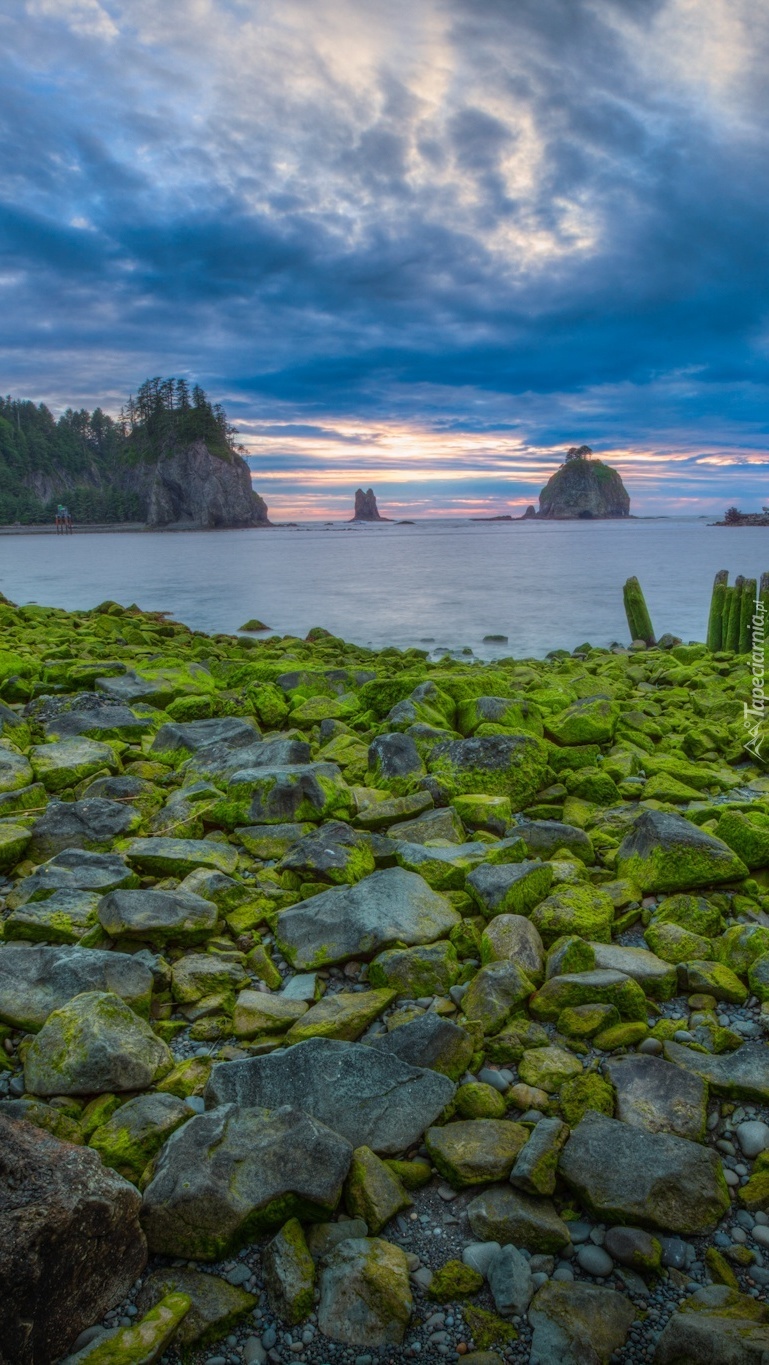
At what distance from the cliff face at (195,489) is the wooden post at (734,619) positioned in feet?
328

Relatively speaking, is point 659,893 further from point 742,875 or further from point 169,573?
point 169,573

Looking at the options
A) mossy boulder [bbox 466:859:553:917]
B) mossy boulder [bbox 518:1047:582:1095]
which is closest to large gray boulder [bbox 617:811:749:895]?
mossy boulder [bbox 466:859:553:917]

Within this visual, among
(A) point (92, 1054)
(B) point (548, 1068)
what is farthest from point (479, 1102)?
(A) point (92, 1054)

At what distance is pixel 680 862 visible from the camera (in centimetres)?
415

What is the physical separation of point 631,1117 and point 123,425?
13980 centimetres

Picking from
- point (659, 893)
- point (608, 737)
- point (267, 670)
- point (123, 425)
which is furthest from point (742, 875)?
point (123, 425)

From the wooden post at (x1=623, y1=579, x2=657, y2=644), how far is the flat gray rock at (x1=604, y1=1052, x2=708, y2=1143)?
1615 cm

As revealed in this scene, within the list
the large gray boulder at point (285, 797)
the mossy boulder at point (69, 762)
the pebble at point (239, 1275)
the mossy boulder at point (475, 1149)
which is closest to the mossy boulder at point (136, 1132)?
the pebble at point (239, 1275)

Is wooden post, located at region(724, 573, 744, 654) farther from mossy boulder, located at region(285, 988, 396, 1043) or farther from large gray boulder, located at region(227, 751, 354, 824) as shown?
mossy boulder, located at region(285, 988, 396, 1043)

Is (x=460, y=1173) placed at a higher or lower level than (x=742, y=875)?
lower

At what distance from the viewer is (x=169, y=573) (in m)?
40.5

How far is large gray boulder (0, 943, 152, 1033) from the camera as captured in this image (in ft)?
10.2

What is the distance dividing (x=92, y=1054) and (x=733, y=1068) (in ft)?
7.50

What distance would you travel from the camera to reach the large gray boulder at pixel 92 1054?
2.74 meters
